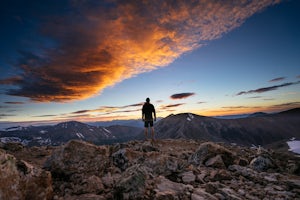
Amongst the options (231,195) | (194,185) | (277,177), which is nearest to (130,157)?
(194,185)

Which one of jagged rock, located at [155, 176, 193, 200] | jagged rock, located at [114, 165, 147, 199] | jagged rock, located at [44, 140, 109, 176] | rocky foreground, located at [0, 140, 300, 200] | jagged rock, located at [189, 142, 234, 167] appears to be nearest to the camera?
rocky foreground, located at [0, 140, 300, 200]

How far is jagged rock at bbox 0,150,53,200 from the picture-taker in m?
4.36

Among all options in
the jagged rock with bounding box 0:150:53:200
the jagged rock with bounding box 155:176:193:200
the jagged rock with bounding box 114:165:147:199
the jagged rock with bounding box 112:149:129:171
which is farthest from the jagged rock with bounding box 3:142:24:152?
the jagged rock with bounding box 155:176:193:200

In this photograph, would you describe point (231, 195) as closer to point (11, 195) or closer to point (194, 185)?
point (194, 185)

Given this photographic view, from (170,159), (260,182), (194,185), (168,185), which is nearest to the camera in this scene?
(168,185)

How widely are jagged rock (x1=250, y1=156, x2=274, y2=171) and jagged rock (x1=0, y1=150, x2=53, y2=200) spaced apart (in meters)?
10.1

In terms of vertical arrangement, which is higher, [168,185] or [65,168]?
[65,168]

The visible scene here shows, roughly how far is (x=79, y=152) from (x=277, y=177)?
893 centimetres

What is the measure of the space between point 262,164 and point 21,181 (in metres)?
11.3

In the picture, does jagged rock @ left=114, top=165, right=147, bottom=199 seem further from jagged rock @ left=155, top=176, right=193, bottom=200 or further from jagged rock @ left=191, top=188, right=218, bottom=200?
jagged rock @ left=191, top=188, right=218, bottom=200

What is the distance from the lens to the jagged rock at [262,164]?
1039 centimetres

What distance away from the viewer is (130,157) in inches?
355

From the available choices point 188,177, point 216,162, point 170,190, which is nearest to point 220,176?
point 188,177

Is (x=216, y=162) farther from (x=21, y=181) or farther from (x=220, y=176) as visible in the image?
(x=21, y=181)
